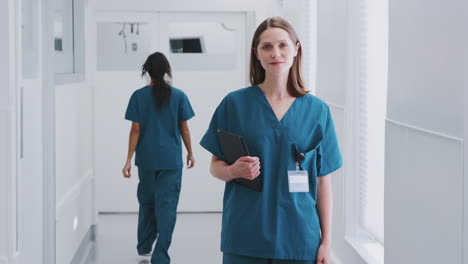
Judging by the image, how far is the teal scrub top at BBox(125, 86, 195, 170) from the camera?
5.11 metres

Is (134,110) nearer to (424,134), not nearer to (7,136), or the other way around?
(7,136)

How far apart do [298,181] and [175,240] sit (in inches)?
160

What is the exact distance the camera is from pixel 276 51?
2430 mm

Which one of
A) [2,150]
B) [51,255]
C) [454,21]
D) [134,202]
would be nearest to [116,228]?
[134,202]

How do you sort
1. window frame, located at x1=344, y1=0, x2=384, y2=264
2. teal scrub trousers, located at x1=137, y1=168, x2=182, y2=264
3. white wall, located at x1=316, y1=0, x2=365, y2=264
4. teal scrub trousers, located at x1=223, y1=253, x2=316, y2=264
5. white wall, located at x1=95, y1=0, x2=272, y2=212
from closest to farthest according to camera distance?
teal scrub trousers, located at x1=223, y1=253, x2=316, y2=264, window frame, located at x1=344, y1=0, x2=384, y2=264, white wall, located at x1=316, y1=0, x2=365, y2=264, teal scrub trousers, located at x1=137, y1=168, x2=182, y2=264, white wall, located at x1=95, y1=0, x2=272, y2=212

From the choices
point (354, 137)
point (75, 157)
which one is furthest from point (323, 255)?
point (75, 157)

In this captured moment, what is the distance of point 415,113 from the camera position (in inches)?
105

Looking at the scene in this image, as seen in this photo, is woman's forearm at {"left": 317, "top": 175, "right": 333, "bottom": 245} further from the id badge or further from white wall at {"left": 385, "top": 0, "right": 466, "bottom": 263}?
white wall at {"left": 385, "top": 0, "right": 466, "bottom": 263}

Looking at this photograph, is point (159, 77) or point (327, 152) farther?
point (159, 77)

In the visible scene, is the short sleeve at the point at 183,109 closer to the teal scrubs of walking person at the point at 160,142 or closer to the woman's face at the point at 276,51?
the teal scrubs of walking person at the point at 160,142

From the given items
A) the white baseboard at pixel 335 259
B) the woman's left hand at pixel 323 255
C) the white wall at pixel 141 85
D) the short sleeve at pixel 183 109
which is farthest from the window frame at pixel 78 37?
the woman's left hand at pixel 323 255

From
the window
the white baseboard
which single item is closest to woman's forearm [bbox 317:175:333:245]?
the window

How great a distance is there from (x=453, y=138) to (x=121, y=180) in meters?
5.59

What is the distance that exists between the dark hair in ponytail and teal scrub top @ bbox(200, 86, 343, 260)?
262 centimetres
